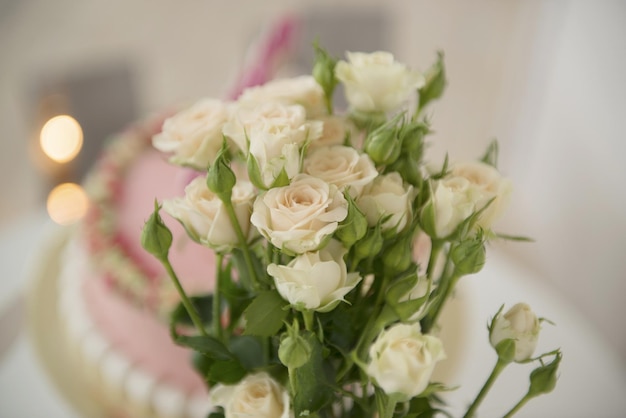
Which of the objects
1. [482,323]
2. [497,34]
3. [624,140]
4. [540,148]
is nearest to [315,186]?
[482,323]

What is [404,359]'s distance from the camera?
0.32 m

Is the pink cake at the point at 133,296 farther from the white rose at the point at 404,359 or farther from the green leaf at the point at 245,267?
the white rose at the point at 404,359

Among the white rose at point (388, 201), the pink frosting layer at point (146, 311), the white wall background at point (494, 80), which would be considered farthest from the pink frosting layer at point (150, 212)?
the white wall background at point (494, 80)

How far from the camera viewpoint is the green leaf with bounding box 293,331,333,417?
0.37 m

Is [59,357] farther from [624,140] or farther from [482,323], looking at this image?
[624,140]

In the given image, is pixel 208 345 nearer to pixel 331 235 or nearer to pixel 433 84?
pixel 331 235

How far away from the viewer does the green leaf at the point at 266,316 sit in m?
0.38

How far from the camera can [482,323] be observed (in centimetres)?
88

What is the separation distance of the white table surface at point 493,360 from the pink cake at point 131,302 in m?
0.09

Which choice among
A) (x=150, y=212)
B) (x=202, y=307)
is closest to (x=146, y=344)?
(x=150, y=212)

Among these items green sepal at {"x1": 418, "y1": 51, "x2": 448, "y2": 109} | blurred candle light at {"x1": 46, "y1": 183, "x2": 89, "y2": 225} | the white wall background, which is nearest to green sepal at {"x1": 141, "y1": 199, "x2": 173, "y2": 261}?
green sepal at {"x1": 418, "y1": 51, "x2": 448, "y2": 109}

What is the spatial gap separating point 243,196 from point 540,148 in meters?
1.34

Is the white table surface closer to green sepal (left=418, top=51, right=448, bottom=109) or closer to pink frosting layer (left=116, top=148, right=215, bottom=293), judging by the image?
pink frosting layer (left=116, top=148, right=215, bottom=293)

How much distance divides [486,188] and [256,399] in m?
0.20
